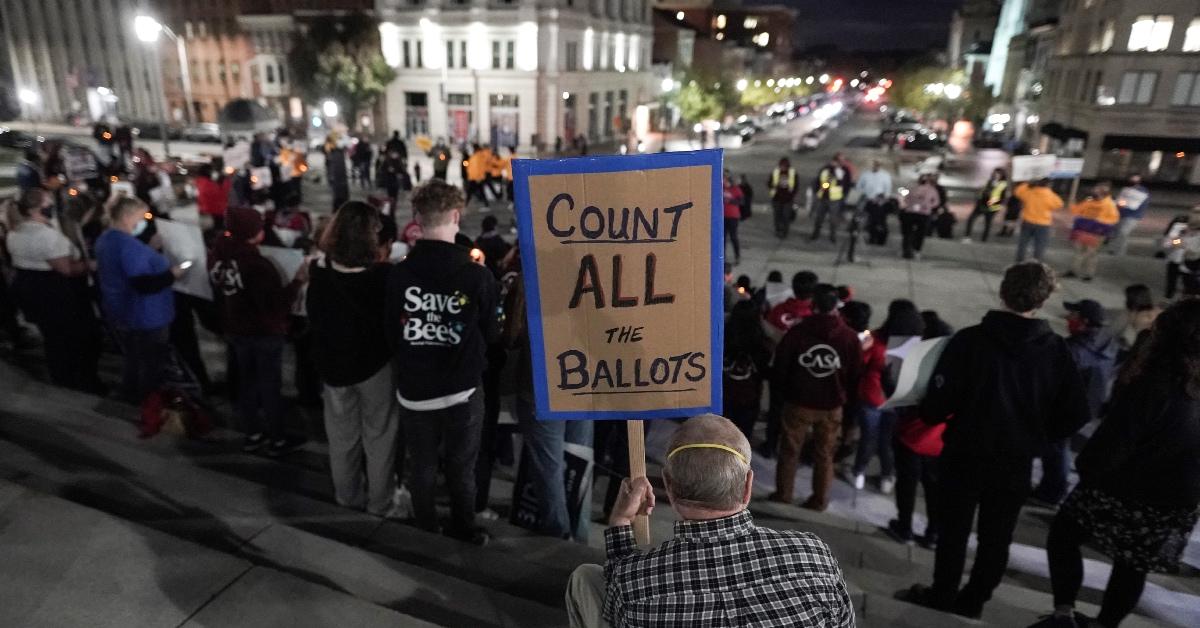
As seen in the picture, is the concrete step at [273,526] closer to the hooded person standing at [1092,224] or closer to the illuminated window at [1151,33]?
the hooded person standing at [1092,224]

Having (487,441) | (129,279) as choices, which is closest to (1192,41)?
(487,441)

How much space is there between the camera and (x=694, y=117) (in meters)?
51.4

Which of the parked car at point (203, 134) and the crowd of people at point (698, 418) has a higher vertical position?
the parked car at point (203, 134)

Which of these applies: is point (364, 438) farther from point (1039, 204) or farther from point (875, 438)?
point (1039, 204)

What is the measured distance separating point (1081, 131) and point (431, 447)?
127 ft

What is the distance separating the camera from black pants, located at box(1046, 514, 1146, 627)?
3.42 meters

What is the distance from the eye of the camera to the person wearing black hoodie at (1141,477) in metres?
3.00

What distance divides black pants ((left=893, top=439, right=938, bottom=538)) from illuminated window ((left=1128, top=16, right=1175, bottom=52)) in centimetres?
3646

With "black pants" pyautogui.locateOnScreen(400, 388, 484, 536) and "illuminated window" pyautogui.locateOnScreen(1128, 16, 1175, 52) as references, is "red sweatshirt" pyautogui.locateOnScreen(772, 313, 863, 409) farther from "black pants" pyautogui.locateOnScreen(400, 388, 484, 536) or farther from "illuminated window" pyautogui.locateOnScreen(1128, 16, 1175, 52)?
"illuminated window" pyautogui.locateOnScreen(1128, 16, 1175, 52)

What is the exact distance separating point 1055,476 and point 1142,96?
116 feet

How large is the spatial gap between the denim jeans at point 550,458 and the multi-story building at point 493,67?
39.0 m

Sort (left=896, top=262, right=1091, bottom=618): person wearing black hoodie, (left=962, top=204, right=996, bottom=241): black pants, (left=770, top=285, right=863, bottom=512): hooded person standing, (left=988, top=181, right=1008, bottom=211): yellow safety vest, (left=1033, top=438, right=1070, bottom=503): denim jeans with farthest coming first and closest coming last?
(left=962, top=204, right=996, bottom=241): black pants
(left=988, top=181, right=1008, bottom=211): yellow safety vest
(left=1033, top=438, right=1070, bottom=503): denim jeans
(left=770, top=285, right=863, bottom=512): hooded person standing
(left=896, top=262, right=1091, bottom=618): person wearing black hoodie

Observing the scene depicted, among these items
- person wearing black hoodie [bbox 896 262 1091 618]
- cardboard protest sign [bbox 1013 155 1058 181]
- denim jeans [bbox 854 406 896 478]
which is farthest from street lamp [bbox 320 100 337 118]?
person wearing black hoodie [bbox 896 262 1091 618]

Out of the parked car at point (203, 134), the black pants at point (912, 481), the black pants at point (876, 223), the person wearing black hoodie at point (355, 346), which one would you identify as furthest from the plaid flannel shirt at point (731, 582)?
the parked car at point (203, 134)
